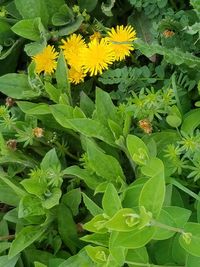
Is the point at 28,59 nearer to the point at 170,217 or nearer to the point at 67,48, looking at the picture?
the point at 67,48

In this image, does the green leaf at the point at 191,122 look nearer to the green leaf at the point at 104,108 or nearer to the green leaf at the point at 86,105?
the green leaf at the point at 104,108

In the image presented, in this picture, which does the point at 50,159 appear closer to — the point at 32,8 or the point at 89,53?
the point at 89,53

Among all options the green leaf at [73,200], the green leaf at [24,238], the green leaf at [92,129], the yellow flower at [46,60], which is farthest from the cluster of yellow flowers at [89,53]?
the green leaf at [24,238]

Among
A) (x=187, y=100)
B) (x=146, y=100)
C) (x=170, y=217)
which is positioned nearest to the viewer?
(x=170, y=217)

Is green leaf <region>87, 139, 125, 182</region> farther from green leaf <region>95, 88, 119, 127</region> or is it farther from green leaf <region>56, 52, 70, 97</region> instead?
green leaf <region>56, 52, 70, 97</region>

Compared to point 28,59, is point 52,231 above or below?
below

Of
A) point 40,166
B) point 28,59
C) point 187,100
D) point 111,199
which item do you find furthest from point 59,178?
point 28,59

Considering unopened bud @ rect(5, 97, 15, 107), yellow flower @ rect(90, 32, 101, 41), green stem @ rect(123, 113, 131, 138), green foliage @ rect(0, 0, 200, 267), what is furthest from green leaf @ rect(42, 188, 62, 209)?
yellow flower @ rect(90, 32, 101, 41)
